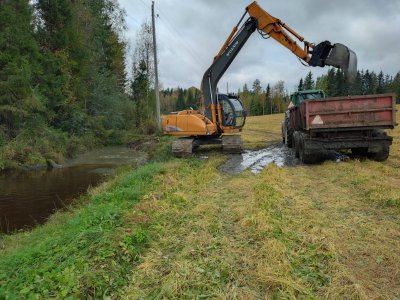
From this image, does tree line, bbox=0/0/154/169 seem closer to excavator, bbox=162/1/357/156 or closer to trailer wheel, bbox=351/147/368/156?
excavator, bbox=162/1/357/156

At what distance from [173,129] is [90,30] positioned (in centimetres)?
1700

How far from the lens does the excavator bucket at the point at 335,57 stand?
11.8m

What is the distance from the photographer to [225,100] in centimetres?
1453

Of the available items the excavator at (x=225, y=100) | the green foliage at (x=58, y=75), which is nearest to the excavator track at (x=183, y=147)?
the excavator at (x=225, y=100)

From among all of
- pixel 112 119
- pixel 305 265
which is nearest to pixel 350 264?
pixel 305 265

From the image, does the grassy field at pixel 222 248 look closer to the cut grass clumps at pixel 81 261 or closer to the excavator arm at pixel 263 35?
the cut grass clumps at pixel 81 261

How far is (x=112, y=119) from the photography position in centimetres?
2931

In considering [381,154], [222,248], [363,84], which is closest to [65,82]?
[381,154]

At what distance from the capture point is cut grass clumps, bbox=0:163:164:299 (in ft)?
11.9

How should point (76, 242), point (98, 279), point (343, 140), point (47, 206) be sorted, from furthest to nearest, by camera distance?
point (343, 140) → point (47, 206) → point (76, 242) → point (98, 279)

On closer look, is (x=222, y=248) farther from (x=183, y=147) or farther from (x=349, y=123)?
(x=183, y=147)

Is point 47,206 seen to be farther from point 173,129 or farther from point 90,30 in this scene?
point 90,30

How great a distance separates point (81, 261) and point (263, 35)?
11929 mm

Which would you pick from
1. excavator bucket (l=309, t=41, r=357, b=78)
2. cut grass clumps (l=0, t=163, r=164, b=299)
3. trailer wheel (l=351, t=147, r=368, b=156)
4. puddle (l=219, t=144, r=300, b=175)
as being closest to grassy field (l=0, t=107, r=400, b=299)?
cut grass clumps (l=0, t=163, r=164, b=299)
